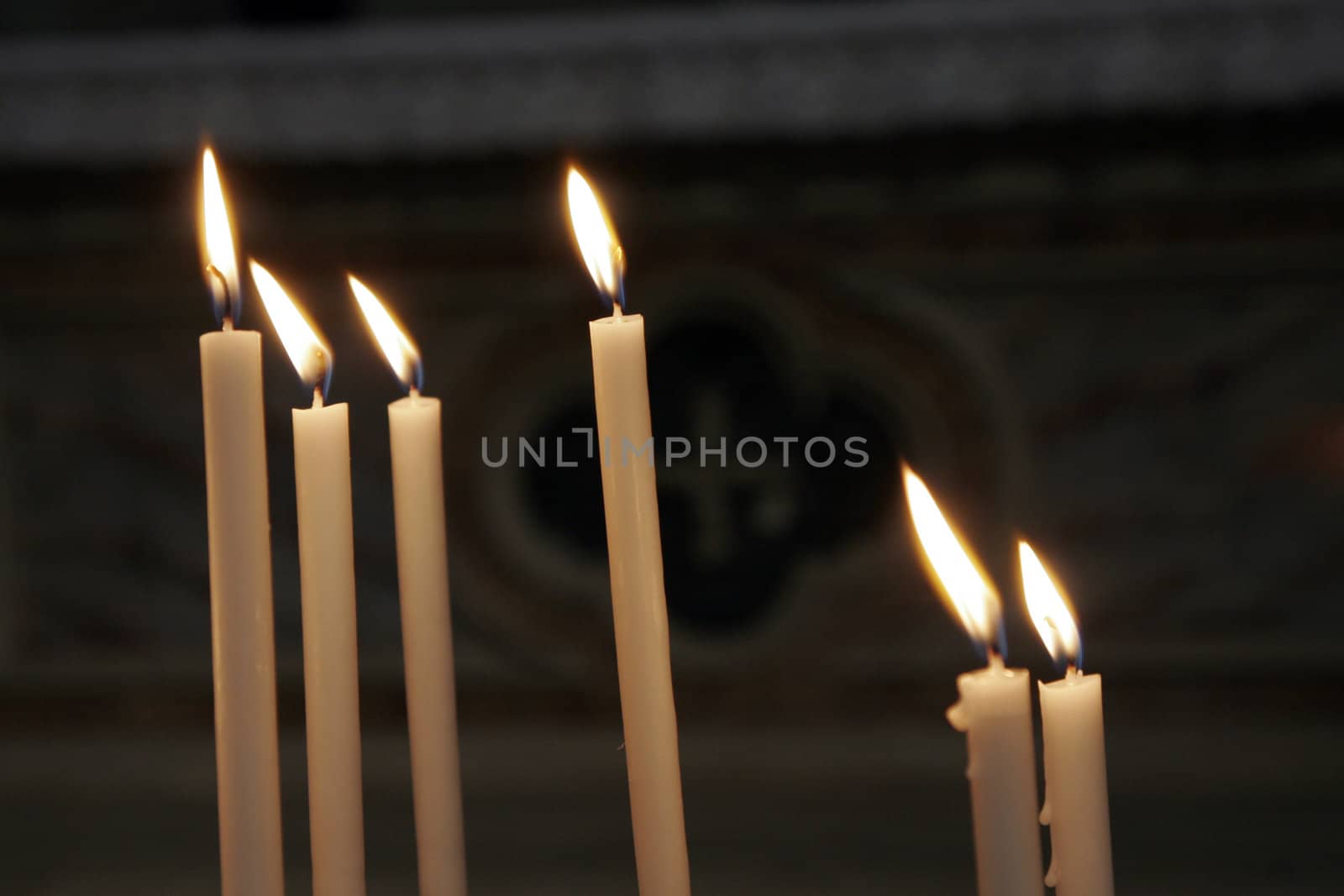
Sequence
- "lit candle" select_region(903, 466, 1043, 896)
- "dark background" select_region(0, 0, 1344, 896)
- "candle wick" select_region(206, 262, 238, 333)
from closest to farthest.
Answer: "lit candle" select_region(903, 466, 1043, 896)
"candle wick" select_region(206, 262, 238, 333)
"dark background" select_region(0, 0, 1344, 896)

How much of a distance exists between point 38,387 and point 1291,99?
4.67ft

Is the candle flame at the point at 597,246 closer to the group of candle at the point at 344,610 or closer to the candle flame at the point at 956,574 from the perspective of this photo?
the group of candle at the point at 344,610

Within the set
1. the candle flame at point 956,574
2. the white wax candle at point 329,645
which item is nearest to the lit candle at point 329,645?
the white wax candle at point 329,645

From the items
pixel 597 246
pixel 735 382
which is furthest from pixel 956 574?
pixel 735 382

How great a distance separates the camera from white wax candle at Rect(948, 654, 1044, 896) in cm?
32

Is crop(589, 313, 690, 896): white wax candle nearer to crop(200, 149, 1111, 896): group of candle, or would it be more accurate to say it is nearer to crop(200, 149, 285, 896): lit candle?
crop(200, 149, 1111, 896): group of candle

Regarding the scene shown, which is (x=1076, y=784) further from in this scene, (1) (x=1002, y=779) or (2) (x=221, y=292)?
(2) (x=221, y=292)

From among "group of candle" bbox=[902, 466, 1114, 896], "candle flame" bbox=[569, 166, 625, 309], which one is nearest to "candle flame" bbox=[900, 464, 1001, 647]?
"group of candle" bbox=[902, 466, 1114, 896]

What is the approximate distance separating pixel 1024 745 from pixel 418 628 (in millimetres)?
208

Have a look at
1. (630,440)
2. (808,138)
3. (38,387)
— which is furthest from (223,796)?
(38,387)

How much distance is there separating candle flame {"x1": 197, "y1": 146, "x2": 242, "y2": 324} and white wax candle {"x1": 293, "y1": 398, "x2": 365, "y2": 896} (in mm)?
47

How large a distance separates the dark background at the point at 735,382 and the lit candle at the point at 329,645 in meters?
0.91

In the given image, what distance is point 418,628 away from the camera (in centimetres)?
44

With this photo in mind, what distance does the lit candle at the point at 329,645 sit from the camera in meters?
0.41
